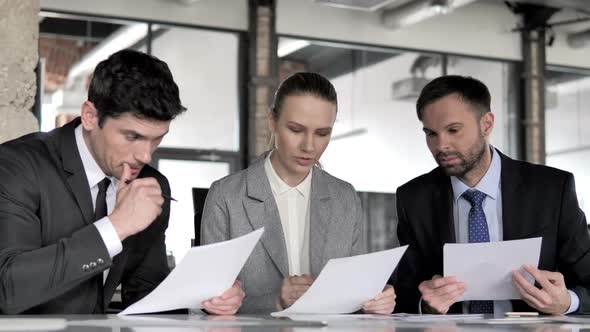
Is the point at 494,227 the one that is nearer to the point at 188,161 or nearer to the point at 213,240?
the point at 213,240

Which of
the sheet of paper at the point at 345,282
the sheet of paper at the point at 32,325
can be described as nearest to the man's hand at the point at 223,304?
the sheet of paper at the point at 345,282

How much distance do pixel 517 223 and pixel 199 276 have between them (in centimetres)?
123

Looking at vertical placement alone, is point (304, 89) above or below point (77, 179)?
above

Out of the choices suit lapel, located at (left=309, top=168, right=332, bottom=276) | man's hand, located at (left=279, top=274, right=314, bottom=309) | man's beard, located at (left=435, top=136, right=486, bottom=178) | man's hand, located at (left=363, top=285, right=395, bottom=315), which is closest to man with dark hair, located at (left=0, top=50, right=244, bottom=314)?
man's hand, located at (left=279, top=274, right=314, bottom=309)

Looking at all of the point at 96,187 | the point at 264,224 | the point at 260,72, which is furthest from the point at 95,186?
the point at 260,72

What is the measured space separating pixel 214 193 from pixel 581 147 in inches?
359

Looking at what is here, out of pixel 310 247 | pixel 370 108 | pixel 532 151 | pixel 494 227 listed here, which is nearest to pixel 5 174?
pixel 310 247

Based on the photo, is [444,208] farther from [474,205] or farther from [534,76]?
[534,76]

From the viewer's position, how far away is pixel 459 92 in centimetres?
325

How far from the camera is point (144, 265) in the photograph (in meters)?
2.63

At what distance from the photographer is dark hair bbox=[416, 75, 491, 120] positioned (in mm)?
3248

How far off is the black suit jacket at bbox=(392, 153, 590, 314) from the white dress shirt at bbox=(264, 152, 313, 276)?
1.25 ft

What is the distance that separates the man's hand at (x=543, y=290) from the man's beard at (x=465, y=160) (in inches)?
21.4

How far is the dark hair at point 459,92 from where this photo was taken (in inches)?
128
